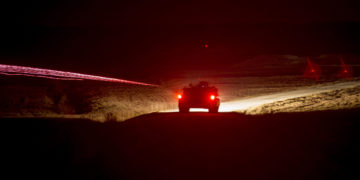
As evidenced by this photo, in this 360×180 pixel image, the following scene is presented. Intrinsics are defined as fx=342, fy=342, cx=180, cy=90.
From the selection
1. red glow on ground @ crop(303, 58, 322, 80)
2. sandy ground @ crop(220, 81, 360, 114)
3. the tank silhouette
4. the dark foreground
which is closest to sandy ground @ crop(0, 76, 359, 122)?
sandy ground @ crop(220, 81, 360, 114)

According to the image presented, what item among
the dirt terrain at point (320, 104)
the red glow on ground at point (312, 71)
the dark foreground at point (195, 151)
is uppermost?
the red glow on ground at point (312, 71)

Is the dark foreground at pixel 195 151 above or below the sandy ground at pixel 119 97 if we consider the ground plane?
below

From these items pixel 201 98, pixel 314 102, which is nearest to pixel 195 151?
pixel 201 98

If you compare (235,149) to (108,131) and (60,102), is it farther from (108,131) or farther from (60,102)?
(60,102)

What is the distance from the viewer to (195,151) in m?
9.19

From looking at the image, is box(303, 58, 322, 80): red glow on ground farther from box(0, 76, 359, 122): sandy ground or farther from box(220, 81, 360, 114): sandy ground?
box(220, 81, 360, 114): sandy ground

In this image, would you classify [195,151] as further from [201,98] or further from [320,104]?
[320,104]

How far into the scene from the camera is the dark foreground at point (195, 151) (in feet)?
25.7

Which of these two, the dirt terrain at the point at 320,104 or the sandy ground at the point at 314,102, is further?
the sandy ground at the point at 314,102

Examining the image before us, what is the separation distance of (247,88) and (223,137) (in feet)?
91.0

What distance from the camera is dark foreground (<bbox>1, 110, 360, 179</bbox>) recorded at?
784 centimetres

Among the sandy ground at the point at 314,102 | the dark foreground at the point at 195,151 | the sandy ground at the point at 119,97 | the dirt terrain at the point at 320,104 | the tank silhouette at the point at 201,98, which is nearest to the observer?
the dark foreground at the point at 195,151

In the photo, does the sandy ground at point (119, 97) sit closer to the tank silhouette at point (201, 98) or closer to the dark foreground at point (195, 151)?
the tank silhouette at point (201, 98)

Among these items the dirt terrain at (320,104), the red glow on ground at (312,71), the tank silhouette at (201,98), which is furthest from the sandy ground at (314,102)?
the red glow on ground at (312,71)
